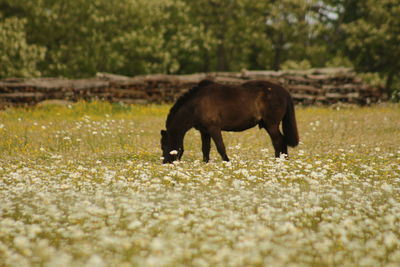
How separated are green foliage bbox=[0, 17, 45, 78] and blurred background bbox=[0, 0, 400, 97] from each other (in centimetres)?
6

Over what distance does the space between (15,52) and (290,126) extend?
870 inches

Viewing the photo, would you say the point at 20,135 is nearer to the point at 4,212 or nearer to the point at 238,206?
the point at 4,212

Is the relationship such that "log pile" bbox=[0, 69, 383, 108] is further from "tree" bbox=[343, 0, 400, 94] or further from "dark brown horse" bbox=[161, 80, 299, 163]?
"dark brown horse" bbox=[161, 80, 299, 163]

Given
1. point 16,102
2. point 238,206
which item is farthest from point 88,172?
point 16,102

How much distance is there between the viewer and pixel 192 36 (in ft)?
113

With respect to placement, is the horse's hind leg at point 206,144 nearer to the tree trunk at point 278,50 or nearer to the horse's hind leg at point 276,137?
the horse's hind leg at point 276,137

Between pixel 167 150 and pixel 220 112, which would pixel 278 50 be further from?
pixel 167 150

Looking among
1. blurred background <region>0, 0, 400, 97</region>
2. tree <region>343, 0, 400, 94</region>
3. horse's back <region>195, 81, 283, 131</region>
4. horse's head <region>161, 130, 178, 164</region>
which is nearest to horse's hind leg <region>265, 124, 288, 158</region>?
horse's back <region>195, 81, 283, 131</region>

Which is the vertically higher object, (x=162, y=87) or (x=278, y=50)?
(x=278, y=50)

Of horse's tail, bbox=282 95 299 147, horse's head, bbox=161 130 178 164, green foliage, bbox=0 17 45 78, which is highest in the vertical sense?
green foliage, bbox=0 17 45 78

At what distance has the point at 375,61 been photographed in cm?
2902

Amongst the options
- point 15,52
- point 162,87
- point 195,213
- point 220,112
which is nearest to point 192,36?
point 162,87

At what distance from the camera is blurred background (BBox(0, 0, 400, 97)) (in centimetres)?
2836

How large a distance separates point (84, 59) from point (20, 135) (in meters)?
20.1
